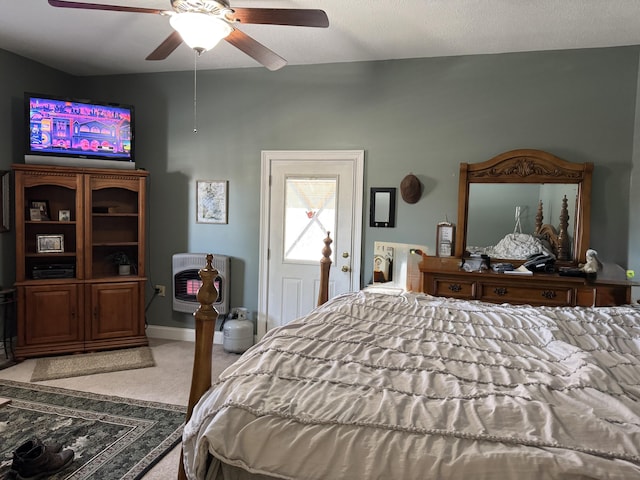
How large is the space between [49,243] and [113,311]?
2.74 ft

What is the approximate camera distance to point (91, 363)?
3781mm

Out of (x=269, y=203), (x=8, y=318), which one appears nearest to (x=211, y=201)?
(x=269, y=203)

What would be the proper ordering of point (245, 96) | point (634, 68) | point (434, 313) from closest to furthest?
point (434, 313) < point (634, 68) < point (245, 96)

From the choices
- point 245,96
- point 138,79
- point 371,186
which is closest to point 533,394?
point 371,186

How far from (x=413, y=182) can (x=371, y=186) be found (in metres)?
0.39

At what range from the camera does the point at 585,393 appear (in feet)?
A: 3.98

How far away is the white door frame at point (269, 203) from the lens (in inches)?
160

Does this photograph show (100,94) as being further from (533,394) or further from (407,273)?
(533,394)

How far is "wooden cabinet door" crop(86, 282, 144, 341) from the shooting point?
4.07 m

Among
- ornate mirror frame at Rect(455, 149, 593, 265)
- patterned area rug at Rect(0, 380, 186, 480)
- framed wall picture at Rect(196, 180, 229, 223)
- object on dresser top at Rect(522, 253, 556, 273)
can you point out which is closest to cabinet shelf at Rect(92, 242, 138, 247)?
framed wall picture at Rect(196, 180, 229, 223)

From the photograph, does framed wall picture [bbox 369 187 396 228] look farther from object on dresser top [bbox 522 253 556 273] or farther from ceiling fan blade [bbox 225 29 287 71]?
ceiling fan blade [bbox 225 29 287 71]

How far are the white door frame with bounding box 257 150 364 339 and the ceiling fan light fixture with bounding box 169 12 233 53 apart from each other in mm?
1886

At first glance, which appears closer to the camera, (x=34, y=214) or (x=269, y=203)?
(x=34, y=214)

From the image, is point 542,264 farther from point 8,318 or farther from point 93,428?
point 8,318
